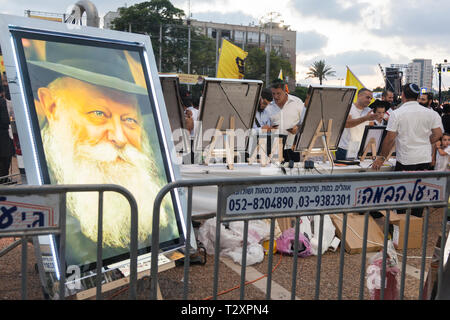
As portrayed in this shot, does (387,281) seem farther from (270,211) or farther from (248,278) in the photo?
(270,211)

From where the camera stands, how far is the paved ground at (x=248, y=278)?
3883 mm

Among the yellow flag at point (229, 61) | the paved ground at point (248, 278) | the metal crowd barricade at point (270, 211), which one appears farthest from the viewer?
the yellow flag at point (229, 61)

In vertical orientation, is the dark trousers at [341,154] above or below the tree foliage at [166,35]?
below

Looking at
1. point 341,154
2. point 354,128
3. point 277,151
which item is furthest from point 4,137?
point 354,128

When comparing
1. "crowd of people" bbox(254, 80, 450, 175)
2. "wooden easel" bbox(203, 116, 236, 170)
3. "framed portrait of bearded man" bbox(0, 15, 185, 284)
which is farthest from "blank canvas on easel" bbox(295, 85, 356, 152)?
"framed portrait of bearded man" bbox(0, 15, 185, 284)

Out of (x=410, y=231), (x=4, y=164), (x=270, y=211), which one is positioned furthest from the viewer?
(x=4, y=164)

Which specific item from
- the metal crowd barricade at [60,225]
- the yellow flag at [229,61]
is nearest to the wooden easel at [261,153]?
the metal crowd barricade at [60,225]

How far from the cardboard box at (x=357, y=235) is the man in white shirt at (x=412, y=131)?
91 cm

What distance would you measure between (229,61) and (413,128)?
7235mm

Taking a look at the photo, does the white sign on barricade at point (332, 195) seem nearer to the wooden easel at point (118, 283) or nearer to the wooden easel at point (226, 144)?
the wooden easel at point (118, 283)

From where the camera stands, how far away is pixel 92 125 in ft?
10.6

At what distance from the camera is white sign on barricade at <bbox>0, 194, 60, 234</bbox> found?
7.06 feet
